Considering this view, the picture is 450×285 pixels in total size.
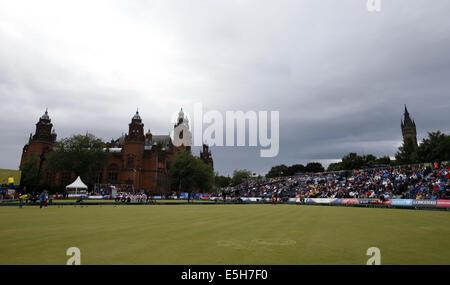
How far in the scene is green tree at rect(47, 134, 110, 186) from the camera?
76.4 m

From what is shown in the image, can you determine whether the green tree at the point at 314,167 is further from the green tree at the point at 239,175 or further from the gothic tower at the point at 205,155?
the gothic tower at the point at 205,155

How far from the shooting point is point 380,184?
40344mm

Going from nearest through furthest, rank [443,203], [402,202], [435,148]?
[443,203] < [402,202] < [435,148]

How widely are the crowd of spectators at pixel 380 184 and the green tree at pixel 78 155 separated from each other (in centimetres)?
5571

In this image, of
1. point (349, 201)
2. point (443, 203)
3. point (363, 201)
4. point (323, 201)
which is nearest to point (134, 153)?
point (323, 201)

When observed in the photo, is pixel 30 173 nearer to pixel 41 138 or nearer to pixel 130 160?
pixel 41 138

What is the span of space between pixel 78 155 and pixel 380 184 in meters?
76.5

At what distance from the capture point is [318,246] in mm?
7977

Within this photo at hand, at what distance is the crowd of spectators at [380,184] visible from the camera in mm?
33344

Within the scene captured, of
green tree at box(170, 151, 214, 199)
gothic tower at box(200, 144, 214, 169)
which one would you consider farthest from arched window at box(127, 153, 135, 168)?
gothic tower at box(200, 144, 214, 169)

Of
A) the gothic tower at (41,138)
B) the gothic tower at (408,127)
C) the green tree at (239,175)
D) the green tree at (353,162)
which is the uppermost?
the gothic tower at (408,127)

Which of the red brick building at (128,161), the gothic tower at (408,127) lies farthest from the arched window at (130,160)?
the gothic tower at (408,127)

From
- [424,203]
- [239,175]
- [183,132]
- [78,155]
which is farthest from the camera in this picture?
[239,175]
